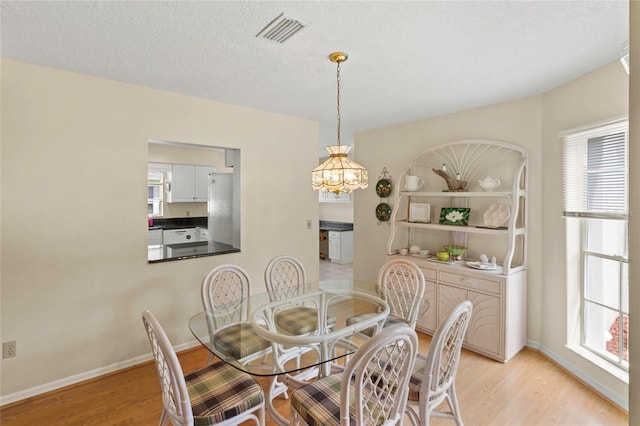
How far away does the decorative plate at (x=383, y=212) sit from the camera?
4441 millimetres

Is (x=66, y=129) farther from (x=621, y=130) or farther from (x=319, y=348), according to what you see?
(x=621, y=130)

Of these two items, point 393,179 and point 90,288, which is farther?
point 393,179

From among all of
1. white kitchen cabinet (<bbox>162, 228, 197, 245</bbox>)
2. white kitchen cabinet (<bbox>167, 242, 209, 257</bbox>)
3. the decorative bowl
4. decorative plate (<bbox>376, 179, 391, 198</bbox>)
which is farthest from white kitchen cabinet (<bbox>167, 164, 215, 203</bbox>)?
the decorative bowl

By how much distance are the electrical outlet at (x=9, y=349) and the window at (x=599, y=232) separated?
175 inches

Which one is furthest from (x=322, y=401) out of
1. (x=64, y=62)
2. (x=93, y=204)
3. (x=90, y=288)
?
(x=64, y=62)

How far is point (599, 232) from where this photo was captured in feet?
8.65

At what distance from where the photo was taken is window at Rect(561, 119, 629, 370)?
2.39 metres

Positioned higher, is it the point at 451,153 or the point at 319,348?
the point at 451,153

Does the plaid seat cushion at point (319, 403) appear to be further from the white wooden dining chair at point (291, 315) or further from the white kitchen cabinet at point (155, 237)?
the white kitchen cabinet at point (155, 237)

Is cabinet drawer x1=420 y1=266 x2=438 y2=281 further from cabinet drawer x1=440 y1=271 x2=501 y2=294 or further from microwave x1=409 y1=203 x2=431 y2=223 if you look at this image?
microwave x1=409 y1=203 x2=431 y2=223

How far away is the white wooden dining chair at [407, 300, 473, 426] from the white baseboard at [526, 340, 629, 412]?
1.34 meters

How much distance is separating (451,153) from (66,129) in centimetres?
371

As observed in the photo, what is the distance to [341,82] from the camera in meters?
2.78

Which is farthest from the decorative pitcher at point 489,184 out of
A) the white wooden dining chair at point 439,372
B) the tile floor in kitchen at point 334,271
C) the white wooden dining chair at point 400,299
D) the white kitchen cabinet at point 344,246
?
the white kitchen cabinet at point 344,246
